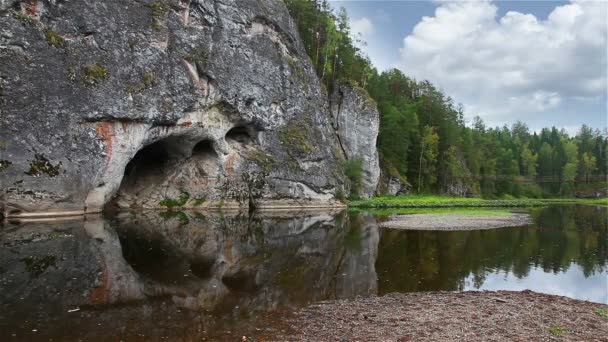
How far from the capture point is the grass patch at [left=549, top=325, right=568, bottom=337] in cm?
990

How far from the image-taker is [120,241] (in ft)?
71.4

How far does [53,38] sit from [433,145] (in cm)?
6204

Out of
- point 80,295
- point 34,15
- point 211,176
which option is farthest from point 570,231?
point 34,15

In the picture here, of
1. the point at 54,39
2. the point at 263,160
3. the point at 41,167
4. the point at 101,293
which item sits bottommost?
the point at 101,293

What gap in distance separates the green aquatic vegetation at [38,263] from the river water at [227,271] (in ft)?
0.11

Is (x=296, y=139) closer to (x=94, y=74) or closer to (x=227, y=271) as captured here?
(x=94, y=74)

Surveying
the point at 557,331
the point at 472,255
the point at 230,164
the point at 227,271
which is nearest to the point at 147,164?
the point at 230,164

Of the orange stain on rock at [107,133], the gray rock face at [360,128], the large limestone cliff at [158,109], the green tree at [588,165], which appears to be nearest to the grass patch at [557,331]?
the large limestone cliff at [158,109]

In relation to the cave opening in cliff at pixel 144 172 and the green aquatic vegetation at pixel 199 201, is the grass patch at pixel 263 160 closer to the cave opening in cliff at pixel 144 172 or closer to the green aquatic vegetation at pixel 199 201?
the green aquatic vegetation at pixel 199 201

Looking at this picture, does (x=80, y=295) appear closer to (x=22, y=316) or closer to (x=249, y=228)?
(x=22, y=316)

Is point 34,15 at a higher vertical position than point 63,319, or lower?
higher

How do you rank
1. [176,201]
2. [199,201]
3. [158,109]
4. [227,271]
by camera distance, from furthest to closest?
[199,201] → [176,201] → [158,109] → [227,271]

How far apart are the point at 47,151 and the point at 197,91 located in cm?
1399

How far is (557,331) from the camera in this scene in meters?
10.1
